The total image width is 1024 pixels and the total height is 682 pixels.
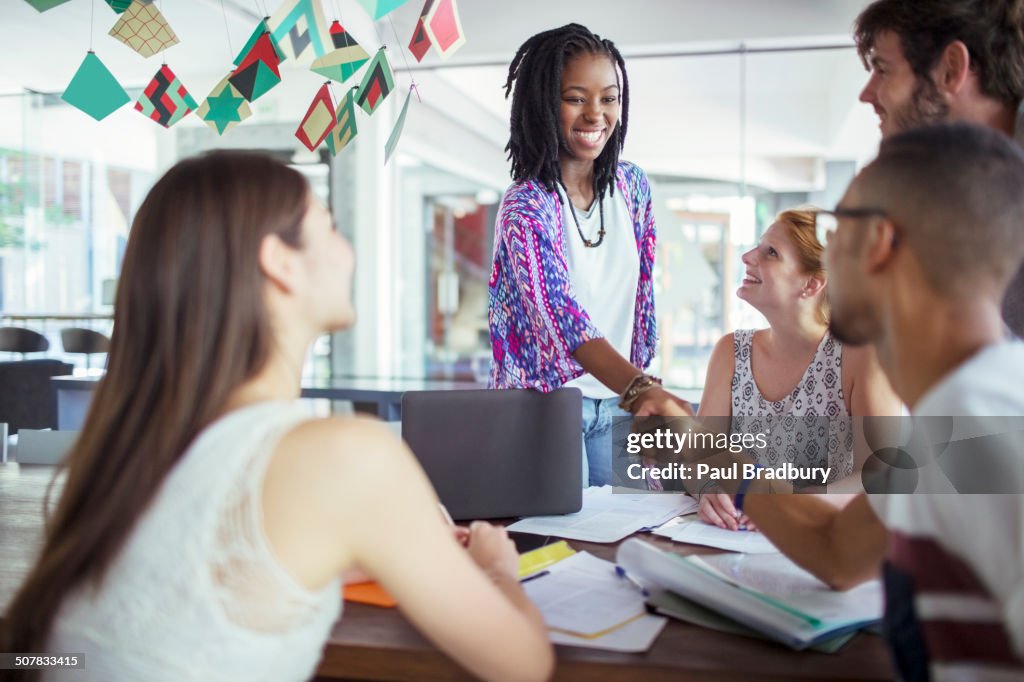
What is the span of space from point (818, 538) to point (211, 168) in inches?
38.7

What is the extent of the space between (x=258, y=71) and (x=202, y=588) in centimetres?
167

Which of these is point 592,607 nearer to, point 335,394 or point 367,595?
point 367,595

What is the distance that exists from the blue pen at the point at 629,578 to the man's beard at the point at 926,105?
2.92ft

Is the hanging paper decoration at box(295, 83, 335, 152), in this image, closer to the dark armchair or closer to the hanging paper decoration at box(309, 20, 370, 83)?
the hanging paper decoration at box(309, 20, 370, 83)

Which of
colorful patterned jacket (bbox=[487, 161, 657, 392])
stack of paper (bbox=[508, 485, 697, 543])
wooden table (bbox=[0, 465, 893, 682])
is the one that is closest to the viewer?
wooden table (bbox=[0, 465, 893, 682])

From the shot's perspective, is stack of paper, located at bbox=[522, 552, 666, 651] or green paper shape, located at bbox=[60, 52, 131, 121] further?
green paper shape, located at bbox=[60, 52, 131, 121]

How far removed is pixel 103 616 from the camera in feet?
2.99

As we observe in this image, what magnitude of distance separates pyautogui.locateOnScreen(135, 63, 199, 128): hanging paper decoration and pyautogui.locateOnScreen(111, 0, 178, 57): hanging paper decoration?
160 mm

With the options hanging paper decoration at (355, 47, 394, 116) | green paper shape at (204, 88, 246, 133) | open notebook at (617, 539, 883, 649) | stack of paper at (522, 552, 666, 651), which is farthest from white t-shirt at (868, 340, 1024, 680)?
green paper shape at (204, 88, 246, 133)

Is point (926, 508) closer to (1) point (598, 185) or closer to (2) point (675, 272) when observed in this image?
(1) point (598, 185)

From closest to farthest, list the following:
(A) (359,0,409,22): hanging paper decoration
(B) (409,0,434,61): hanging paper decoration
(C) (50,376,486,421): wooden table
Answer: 1. (A) (359,0,409,22): hanging paper decoration
2. (B) (409,0,434,61): hanging paper decoration
3. (C) (50,376,486,421): wooden table

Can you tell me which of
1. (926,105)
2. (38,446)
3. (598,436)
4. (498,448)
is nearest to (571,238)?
(598,436)

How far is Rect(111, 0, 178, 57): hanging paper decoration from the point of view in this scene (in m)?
2.20

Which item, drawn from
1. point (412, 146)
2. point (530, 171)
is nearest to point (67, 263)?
point (412, 146)
